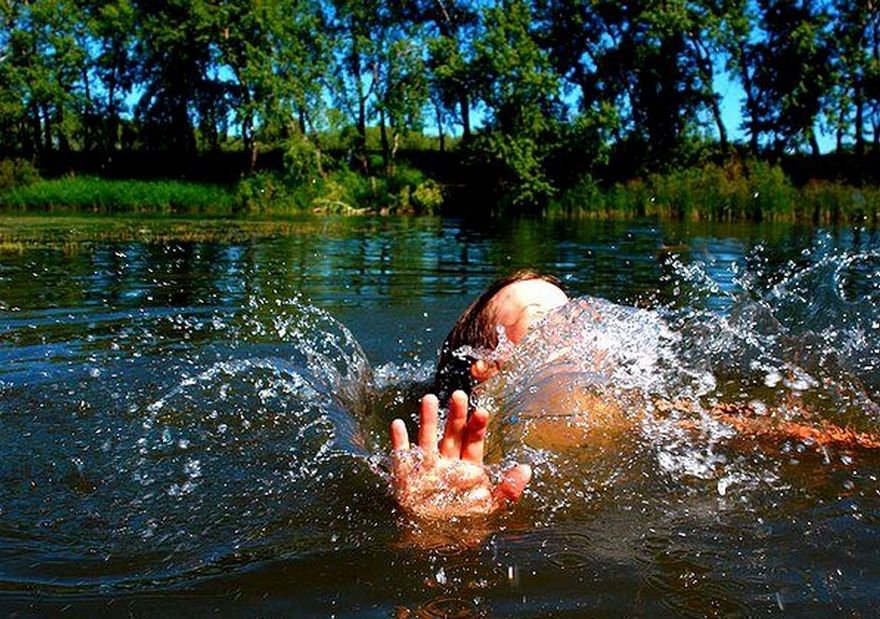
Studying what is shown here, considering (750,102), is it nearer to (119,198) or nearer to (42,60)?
(119,198)

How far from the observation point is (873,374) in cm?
475

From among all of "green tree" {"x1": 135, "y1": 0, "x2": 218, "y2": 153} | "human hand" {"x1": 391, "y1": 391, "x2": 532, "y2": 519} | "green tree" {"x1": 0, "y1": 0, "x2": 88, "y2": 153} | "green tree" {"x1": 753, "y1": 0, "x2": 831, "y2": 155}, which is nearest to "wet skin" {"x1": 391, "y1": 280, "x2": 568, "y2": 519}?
"human hand" {"x1": 391, "y1": 391, "x2": 532, "y2": 519}

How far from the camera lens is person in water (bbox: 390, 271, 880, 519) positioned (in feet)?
8.25

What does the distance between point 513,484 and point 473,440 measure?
176mm

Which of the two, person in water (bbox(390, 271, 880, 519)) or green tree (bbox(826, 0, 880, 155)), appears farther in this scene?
green tree (bbox(826, 0, 880, 155))

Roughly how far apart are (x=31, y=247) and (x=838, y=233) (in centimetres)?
1532

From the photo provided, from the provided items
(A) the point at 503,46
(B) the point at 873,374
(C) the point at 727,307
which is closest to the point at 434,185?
(A) the point at 503,46

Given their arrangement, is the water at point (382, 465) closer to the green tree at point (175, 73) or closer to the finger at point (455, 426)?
the finger at point (455, 426)

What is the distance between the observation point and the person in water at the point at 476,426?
2.52 metres

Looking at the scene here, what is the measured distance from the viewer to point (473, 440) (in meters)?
2.55

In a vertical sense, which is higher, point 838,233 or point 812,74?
point 812,74

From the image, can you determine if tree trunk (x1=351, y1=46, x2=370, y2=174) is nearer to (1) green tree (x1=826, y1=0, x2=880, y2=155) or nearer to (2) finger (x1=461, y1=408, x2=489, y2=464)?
(1) green tree (x1=826, y1=0, x2=880, y2=155)

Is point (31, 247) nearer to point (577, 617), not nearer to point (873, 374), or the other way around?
point (873, 374)

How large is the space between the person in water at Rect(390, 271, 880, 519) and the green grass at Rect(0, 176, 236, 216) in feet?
92.1
